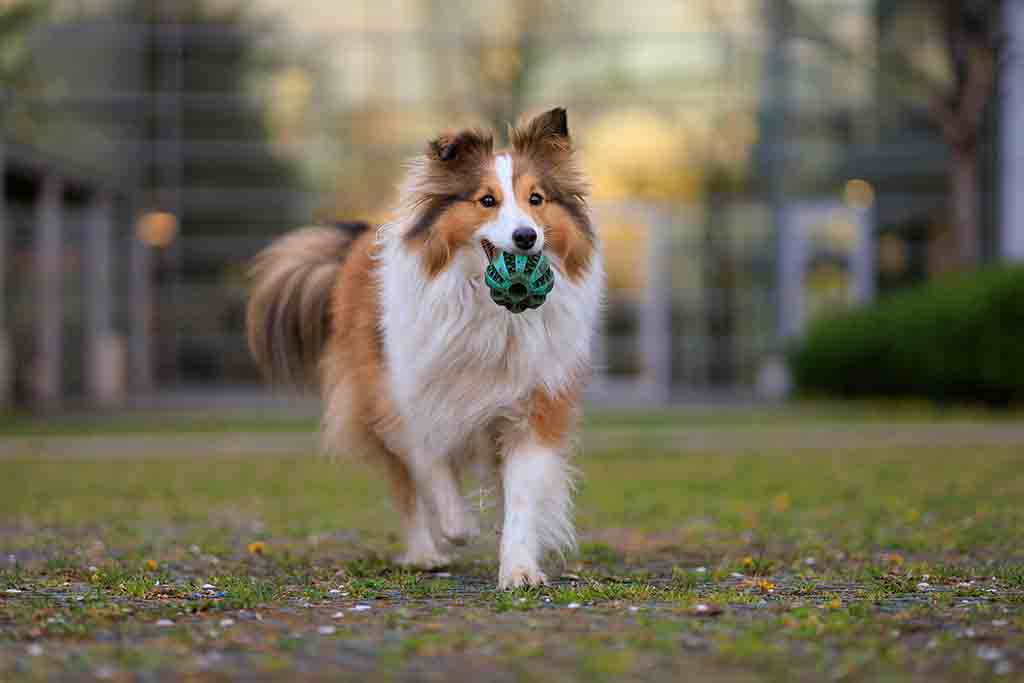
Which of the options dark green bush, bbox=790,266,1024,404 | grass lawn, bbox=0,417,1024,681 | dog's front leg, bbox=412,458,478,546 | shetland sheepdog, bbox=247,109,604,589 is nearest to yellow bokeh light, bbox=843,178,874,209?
dark green bush, bbox=790,266,1024,404

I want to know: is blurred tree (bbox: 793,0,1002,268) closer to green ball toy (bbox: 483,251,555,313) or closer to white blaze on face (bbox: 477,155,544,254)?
white blaze on face (bbox: 477,155,544,254)

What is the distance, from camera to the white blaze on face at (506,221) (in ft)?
20.3

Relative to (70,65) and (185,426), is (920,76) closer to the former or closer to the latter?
(185,426)

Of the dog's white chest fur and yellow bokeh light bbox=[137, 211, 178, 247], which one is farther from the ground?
yellow bokeh light bbox=[137, 211, 178, 247]

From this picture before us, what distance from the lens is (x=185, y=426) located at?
67.2 feet

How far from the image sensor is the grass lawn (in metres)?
4.48

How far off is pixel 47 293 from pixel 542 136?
67.9ft

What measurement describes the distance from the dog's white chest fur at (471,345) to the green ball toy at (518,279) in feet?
0.55

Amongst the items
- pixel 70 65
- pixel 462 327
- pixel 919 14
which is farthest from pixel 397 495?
pixel 70 65

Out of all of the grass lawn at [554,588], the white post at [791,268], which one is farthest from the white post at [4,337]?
the white post at [791,268]

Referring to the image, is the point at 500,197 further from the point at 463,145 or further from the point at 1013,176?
the point at 1013,176

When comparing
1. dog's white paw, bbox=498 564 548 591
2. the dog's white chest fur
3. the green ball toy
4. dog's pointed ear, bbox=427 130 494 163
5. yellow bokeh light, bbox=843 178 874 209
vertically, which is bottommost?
dog's white paw, bbox=498 564 548 591

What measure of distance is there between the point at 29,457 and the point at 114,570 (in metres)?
8.82

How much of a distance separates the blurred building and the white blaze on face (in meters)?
24.3
